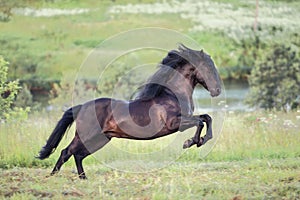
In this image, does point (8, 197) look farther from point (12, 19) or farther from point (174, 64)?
point (12, 19)

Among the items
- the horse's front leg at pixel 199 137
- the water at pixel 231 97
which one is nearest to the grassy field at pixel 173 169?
the horse's front leg at pixel 199 137

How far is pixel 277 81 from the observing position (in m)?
9.33

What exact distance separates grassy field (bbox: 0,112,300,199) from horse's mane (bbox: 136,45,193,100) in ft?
2.04

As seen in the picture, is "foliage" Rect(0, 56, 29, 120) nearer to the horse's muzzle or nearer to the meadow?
the meadow

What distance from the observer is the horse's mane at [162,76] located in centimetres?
465

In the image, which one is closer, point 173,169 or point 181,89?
point 181,89

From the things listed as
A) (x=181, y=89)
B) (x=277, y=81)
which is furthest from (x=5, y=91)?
(x=277, y=81)

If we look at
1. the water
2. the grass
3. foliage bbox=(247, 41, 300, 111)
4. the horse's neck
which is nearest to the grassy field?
the grass

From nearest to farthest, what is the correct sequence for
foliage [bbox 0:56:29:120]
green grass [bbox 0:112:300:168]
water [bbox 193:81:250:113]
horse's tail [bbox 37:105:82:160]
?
horse's tail [bbox 37:105:82:160], green grass [bbox 0:112:300:168], foliage [bbox 0:56:29:120], water [bbox 193:81:250:113]

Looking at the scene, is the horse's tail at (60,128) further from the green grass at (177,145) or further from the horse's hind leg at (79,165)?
the green grass at (177,145)

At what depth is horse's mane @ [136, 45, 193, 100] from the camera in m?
4.65

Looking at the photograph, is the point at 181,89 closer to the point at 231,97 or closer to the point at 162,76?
the point at 162,76

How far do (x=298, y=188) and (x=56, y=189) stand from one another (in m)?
1.68

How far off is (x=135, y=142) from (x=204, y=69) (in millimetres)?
1430
